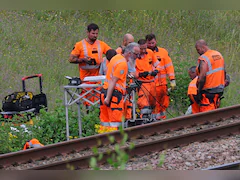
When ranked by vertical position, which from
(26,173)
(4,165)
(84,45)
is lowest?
(4,165)

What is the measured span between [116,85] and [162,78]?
3137 millimetres

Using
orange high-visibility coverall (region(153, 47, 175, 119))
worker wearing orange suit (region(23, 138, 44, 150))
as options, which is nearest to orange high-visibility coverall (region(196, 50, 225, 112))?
orange high-visibility coverall (region(153, 47, 175, 119))

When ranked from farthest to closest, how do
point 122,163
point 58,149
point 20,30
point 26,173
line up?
point 20,30, point 58,149, point 26,173, point 122,163

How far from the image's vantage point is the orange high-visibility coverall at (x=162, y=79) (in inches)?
502

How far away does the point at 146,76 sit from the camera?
1208cm

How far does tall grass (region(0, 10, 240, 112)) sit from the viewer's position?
15.4 meters

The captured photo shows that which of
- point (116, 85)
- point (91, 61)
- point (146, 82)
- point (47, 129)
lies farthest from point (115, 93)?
point (91, 61)

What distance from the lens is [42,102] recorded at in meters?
12.4

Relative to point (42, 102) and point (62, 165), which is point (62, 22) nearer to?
point (42, 102)

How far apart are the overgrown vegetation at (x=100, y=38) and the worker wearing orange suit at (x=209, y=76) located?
5.81 feet

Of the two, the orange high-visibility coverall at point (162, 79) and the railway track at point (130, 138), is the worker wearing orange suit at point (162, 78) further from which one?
the railway track at point (130, 138)

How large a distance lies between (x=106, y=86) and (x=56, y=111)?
1638 mm

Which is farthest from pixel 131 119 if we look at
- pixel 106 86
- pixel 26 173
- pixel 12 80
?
pixel 26 173

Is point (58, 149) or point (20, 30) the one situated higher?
point (20, 30)
